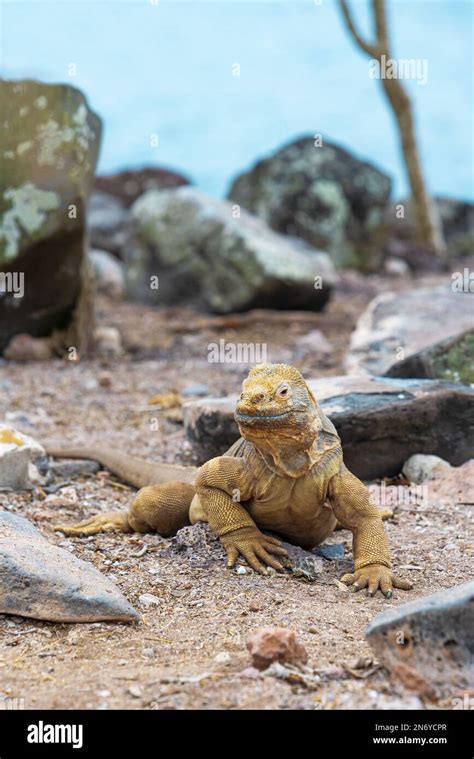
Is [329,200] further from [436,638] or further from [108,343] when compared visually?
[436,638]

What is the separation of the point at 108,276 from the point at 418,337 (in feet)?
25.8

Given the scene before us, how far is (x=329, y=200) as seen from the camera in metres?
18.4

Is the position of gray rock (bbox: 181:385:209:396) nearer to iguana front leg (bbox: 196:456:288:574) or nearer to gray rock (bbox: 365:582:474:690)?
iguana front leg (bbox: 196:456:288:574)

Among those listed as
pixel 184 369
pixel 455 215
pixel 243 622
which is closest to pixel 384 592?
pixel 243 622

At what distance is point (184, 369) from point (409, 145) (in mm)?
10226

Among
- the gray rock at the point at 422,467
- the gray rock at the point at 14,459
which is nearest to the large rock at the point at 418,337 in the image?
the gray rock at the point at 422,467

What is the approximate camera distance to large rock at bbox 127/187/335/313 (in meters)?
12.4

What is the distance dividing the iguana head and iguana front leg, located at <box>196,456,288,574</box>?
35cm

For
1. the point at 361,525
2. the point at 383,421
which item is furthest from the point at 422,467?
the point at 361,525

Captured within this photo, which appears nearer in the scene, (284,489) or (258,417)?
(258,417)

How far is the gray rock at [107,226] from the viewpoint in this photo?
727 inches

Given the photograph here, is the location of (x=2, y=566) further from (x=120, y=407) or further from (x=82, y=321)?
(x=82, y=321)

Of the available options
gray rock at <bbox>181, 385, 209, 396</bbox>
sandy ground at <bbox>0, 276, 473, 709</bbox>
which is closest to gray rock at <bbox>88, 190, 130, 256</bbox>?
gray rock at <bbox>181, 385, 209, 396</bbox>

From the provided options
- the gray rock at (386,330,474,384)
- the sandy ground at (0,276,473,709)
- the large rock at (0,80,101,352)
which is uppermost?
the large rock at (0,80,101,352)
